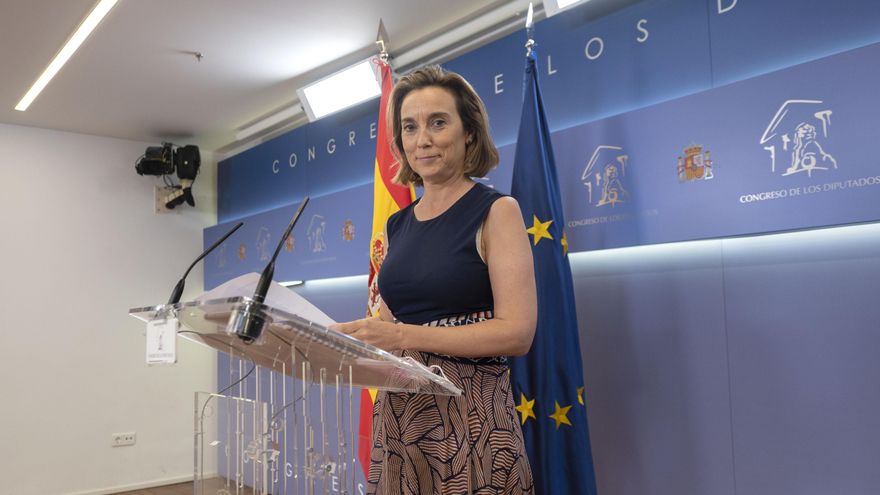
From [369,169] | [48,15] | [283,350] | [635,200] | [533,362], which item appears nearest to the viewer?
[283,350]

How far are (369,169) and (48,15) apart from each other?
1.81 meters

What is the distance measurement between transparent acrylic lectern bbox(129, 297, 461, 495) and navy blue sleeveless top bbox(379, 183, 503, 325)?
241 millimetres

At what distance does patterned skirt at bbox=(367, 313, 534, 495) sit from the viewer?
4.09 feet

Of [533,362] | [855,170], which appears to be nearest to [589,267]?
[533,362]

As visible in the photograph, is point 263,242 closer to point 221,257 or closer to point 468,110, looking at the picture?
point 221,257

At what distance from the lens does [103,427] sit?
17.7 feet

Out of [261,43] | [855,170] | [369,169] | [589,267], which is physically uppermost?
[261,43]

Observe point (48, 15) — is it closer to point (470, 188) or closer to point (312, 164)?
point (312, 164)

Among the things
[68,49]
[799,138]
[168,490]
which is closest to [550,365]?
→ [799,138]

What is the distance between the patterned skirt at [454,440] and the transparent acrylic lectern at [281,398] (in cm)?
15

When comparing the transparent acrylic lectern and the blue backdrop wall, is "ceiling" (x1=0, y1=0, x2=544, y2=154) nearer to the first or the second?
the blue backdrop wall

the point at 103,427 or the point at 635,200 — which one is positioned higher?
the point at 635,200

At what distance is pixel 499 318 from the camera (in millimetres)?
1279

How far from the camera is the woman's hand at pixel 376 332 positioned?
110 centimetres
